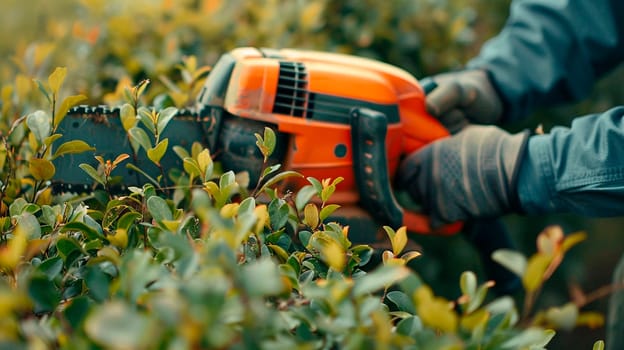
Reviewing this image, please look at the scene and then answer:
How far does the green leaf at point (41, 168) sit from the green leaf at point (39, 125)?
4 cm

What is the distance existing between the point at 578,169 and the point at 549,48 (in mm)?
659

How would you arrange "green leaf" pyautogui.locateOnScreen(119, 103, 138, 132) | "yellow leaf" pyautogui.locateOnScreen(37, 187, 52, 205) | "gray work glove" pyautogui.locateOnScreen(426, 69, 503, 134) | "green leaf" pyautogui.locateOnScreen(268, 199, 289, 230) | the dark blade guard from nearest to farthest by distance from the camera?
1. "green leaf" pyautogui.locateOnScreen(268, 199, 289, 230)
2. "green leaf" pyautogui.locateOnScreen(119, 103, 138, 132)
3. "yellow leaf" pyautogui.locateOnScreen(37, 187, 52, 205)
4. the dark blade guard
5. "gray work glove" pyautogui.locateOnScreen(426, 69, 503, 134)

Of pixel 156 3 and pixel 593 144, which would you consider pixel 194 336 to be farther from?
pixel 156 3

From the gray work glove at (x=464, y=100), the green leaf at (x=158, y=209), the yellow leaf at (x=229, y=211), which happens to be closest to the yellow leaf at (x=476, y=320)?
the yellow leaf at (x=229, y=211)

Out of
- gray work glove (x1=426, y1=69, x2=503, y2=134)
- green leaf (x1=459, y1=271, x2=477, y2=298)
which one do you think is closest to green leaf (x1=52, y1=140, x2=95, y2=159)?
green leaf (x1=459, y1=271, x2=477, y2=298)

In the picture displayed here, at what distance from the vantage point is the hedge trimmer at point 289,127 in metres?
1.53

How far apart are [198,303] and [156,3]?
76.2 inches

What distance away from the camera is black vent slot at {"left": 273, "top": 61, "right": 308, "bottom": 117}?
1605 millimetres

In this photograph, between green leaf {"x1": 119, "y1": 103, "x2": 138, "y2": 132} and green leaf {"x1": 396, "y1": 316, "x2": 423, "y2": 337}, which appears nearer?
green leaf {"x1": 396, "y1": 316, "x2": 423, "y2": 337}

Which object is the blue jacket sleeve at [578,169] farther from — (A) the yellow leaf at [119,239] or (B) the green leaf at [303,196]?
(A) the yellow leaf at [119,239]

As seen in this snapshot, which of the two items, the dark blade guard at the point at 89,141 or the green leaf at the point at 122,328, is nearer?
the green leaf at the point at 122,328

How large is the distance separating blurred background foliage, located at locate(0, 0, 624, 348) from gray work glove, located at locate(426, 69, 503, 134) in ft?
1.80

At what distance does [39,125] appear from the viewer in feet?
4.00

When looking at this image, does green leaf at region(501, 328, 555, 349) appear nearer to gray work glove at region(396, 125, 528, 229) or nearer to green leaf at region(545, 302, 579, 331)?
green leaf at region(545, 302, 579, 331)
